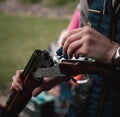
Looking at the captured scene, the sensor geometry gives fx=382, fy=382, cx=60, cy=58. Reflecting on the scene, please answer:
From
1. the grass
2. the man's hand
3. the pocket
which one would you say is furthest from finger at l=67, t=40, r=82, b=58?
the grass

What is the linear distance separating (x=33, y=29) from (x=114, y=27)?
9.25 metres

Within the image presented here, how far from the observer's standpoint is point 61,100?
4770mm

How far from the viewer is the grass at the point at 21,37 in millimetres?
7617

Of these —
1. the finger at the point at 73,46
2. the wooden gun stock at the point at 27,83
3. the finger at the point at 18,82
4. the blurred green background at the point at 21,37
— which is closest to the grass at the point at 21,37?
the blurred green background at the point at 21,37

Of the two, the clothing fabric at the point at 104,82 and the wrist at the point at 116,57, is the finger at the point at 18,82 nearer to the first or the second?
the clothing fabric at the point at 104,82

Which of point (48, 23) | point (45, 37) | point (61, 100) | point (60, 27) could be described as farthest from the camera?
point (48, 23)

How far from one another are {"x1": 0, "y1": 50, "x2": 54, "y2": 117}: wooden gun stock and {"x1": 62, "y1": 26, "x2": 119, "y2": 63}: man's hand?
30 cm

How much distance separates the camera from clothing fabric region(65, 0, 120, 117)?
191cm

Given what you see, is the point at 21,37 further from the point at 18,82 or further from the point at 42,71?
the point at 42,71

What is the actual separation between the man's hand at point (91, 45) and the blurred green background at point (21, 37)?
4854 millimetres

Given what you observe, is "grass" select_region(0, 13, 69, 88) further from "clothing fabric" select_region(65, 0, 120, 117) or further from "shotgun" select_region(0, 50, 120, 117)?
"clothing fabric" select_region(65, 0, 120, 117)

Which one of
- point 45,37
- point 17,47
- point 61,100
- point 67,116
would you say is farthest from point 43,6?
point 67,116

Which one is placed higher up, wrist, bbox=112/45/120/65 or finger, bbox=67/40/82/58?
finger, bbox=67/40/82/58

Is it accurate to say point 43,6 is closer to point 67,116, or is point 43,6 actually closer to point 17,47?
point 17,47
